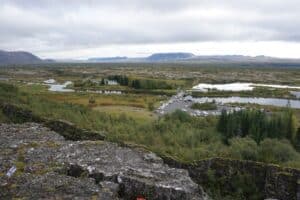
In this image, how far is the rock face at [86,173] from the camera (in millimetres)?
12641

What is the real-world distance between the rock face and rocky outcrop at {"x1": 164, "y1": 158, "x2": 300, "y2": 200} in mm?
2473

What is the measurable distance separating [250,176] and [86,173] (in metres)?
8.27

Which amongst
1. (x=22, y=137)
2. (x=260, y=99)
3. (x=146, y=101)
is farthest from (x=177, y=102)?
(x=22, y=137)

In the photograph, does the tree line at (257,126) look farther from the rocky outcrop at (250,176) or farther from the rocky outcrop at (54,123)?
the rocky outcrop at (250,176)

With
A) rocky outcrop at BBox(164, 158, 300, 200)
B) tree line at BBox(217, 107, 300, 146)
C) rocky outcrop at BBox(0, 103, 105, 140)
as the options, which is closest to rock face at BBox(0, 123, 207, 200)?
rocky outcrop at BBox(164, 158, 300, 200)

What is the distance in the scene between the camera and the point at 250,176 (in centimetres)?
1717

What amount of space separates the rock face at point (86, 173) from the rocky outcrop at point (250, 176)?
2.47 m

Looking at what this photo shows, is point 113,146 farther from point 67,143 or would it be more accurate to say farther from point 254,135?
point 254,135

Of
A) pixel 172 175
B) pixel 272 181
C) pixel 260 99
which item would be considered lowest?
pixel 260 99

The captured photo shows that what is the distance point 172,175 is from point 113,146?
496 centimetres

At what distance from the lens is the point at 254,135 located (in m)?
40.3

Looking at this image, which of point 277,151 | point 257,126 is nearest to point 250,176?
point 277,151

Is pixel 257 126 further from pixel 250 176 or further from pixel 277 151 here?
pixel 250 176

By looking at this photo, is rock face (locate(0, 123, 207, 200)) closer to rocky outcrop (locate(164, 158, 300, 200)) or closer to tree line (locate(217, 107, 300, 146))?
rocky outcrop (locate(164, 158, 300, 200))
